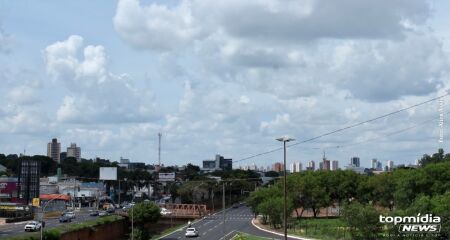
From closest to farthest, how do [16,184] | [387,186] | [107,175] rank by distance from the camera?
[387,186] → [16,184] → [107,175]

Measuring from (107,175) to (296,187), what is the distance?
67137 millimetres

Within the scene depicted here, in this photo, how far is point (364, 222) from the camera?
60.6 meters

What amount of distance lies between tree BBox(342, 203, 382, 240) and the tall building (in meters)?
77.2

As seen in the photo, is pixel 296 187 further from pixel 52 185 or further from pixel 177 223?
pixel 52 185

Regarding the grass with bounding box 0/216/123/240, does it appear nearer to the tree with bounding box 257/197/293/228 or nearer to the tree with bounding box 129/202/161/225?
the tree with bounding box 129/202/161/225

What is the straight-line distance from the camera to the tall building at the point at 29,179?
12294 cm

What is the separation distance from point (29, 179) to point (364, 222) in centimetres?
8077

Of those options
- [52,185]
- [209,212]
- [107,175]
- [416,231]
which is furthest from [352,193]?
[52,185]

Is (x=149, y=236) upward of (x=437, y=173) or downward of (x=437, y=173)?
downward

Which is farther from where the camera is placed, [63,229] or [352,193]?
[352,193]

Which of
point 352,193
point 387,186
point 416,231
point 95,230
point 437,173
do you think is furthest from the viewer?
point 352,193

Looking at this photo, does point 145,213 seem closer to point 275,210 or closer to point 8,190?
point 275,210

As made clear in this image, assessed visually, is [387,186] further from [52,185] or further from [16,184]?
[52,185]

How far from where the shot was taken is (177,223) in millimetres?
123375
